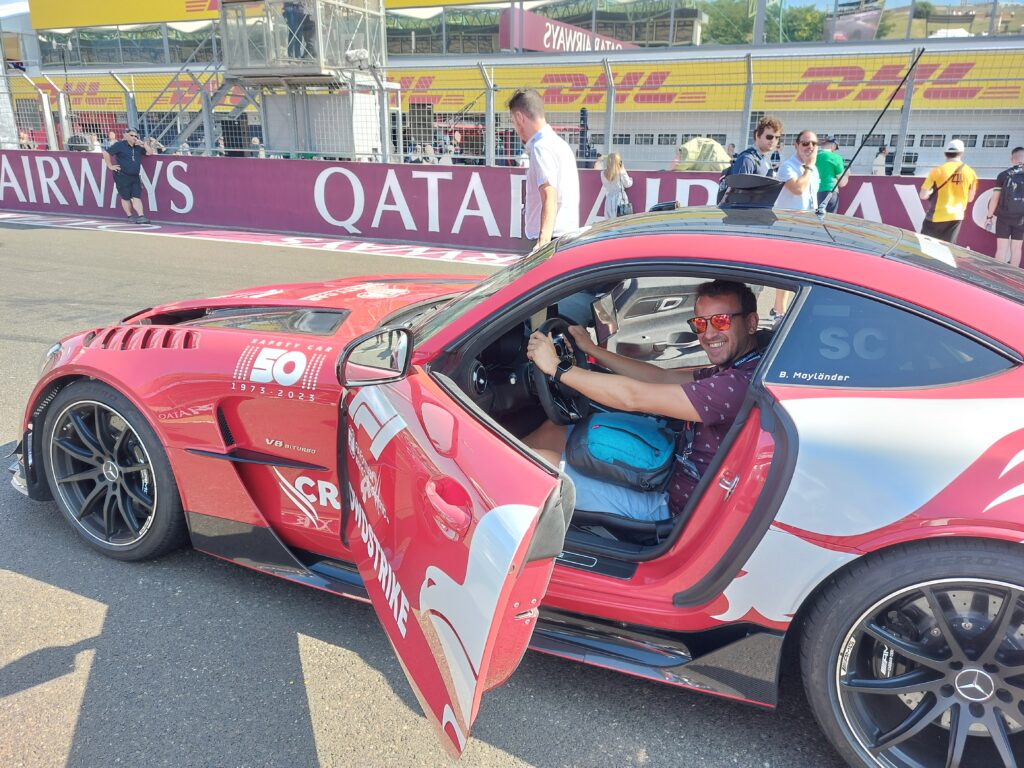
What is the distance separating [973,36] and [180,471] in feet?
79.5

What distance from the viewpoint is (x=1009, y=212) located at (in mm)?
8555

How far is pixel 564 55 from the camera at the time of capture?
22266 millimetres

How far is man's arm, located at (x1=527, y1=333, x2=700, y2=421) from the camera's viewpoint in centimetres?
224

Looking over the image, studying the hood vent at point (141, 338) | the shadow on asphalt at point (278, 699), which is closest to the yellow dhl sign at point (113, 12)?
the hood vent at point (141, 338)

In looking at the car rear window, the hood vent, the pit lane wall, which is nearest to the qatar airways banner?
the pit lane wall

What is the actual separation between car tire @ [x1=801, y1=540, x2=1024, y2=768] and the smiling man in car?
568mm

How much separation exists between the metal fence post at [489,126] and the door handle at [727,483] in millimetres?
10452

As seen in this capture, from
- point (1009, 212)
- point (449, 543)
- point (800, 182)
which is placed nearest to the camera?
point (449, 543)

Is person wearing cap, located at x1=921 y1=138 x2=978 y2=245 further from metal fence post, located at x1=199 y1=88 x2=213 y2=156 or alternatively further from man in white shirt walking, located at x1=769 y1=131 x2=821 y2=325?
metal fence post, located at x1=199 y1=88 x2=213 y2=156

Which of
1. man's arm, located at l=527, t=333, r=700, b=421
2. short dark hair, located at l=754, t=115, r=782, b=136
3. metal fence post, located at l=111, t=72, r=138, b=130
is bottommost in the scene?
man's arm, located at l=527, t=333, r=700, b=421

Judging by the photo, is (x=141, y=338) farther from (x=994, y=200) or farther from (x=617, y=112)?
(x=617, y=112)

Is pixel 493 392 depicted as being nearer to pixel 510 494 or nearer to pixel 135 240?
pixel 510 494

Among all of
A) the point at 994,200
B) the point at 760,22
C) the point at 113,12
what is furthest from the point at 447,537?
the point at 113,12

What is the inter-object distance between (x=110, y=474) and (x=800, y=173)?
5686mm
